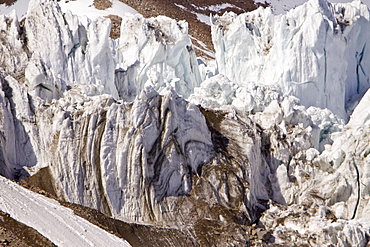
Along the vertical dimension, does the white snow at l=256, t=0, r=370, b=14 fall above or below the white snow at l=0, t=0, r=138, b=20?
below

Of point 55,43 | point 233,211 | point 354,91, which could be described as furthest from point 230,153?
point 354,91

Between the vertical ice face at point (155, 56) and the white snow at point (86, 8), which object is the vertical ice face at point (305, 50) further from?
the white snow at point (86, 8)

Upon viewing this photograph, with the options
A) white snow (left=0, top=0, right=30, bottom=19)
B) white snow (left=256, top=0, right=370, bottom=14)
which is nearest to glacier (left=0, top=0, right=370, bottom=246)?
white snow (left=0, top=0, right=30, bottom=19)

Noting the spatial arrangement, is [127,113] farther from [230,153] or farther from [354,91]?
[354,91]

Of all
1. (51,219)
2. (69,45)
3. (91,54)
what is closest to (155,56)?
(91,54)

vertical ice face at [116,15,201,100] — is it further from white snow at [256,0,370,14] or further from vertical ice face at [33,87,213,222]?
white snow at [256,0,370,14]

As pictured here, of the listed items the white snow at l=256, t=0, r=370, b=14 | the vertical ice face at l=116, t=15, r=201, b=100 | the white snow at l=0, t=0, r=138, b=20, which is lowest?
the white snow at l=256, t=0, r=370, b=14
